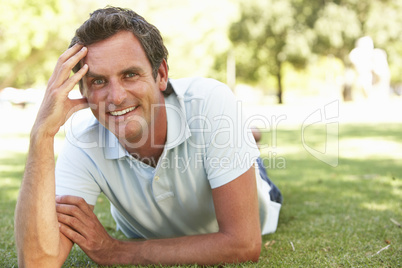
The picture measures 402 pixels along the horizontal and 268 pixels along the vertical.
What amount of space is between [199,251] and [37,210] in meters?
1.00

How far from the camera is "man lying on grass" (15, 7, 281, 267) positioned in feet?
8.93

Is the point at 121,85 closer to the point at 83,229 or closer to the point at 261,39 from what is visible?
the point at 83,229

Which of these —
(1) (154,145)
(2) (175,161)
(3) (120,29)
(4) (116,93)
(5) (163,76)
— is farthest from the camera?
(5) (163,76)

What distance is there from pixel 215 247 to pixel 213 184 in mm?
389

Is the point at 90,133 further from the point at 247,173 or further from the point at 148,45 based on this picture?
the point at 247,173

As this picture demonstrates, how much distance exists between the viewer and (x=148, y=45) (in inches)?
118

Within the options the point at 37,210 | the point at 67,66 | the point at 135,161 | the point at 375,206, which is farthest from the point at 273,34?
the point at 37,210

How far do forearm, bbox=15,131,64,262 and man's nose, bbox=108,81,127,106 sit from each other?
48 cm

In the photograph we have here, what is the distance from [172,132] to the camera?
119 inches

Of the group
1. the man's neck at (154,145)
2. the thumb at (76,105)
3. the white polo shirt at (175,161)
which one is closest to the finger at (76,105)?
the thumb at (76,105)

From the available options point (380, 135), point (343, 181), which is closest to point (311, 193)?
point (343, 181)

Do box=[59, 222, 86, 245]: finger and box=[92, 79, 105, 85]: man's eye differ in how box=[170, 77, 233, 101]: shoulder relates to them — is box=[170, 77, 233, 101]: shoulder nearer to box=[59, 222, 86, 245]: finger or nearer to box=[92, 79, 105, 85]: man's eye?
box=[92, 79, 105, 85]: man's eye

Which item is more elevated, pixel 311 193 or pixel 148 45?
pixel 148 45

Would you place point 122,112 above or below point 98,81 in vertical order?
below
